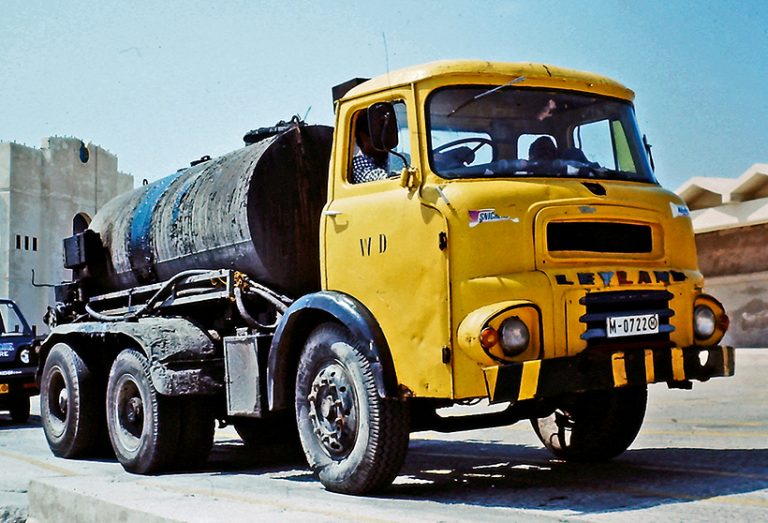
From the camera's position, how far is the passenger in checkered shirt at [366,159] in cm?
700

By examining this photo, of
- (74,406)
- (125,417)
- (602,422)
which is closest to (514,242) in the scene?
(602,422)

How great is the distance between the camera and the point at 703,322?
6.61m

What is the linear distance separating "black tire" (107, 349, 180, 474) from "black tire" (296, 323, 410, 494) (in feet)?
6.38

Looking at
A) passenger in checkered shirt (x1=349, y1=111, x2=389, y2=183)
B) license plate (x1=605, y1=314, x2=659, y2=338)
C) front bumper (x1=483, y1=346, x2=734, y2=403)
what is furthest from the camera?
passenger in checkered shirt (x1=349, y1=111, x2=389, y2=183)

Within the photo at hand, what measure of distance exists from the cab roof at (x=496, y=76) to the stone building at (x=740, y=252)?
15.5m

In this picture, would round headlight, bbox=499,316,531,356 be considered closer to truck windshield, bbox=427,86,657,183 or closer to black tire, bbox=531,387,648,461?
truck windshield, bbox=427,86,657,183

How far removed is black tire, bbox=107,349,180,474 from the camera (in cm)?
870

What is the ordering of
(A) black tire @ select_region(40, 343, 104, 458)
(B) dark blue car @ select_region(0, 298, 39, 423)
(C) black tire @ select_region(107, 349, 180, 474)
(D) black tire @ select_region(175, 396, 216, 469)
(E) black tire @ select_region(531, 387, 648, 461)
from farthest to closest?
(B) dark blue car @ select_region(0, 298, 39, 423)
(A) black tire @ select_region(40, 343, 104, 458)
(D) black tire @ select_region(175, 396, 216, 469)
(C) black tire @ select_region(107, 349, 180, 474)
(E) black tire @ select_region(531, 387, 648, 461)

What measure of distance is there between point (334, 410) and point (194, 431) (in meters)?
2.42

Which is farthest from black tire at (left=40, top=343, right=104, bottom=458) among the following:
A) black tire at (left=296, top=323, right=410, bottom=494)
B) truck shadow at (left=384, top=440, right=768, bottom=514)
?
black tire at (left=296, top=323, right=410, bottom=494)

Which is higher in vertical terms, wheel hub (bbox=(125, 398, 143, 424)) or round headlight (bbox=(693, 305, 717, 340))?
round headlight (bbox=(693, 305, 717, 340))

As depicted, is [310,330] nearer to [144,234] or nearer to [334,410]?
[334,410]

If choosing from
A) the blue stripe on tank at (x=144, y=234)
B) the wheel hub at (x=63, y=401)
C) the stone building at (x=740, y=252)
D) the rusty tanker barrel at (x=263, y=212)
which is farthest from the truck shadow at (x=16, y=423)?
the stone building at (x=740, y=252)

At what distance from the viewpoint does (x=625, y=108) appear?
7387 millimetres
